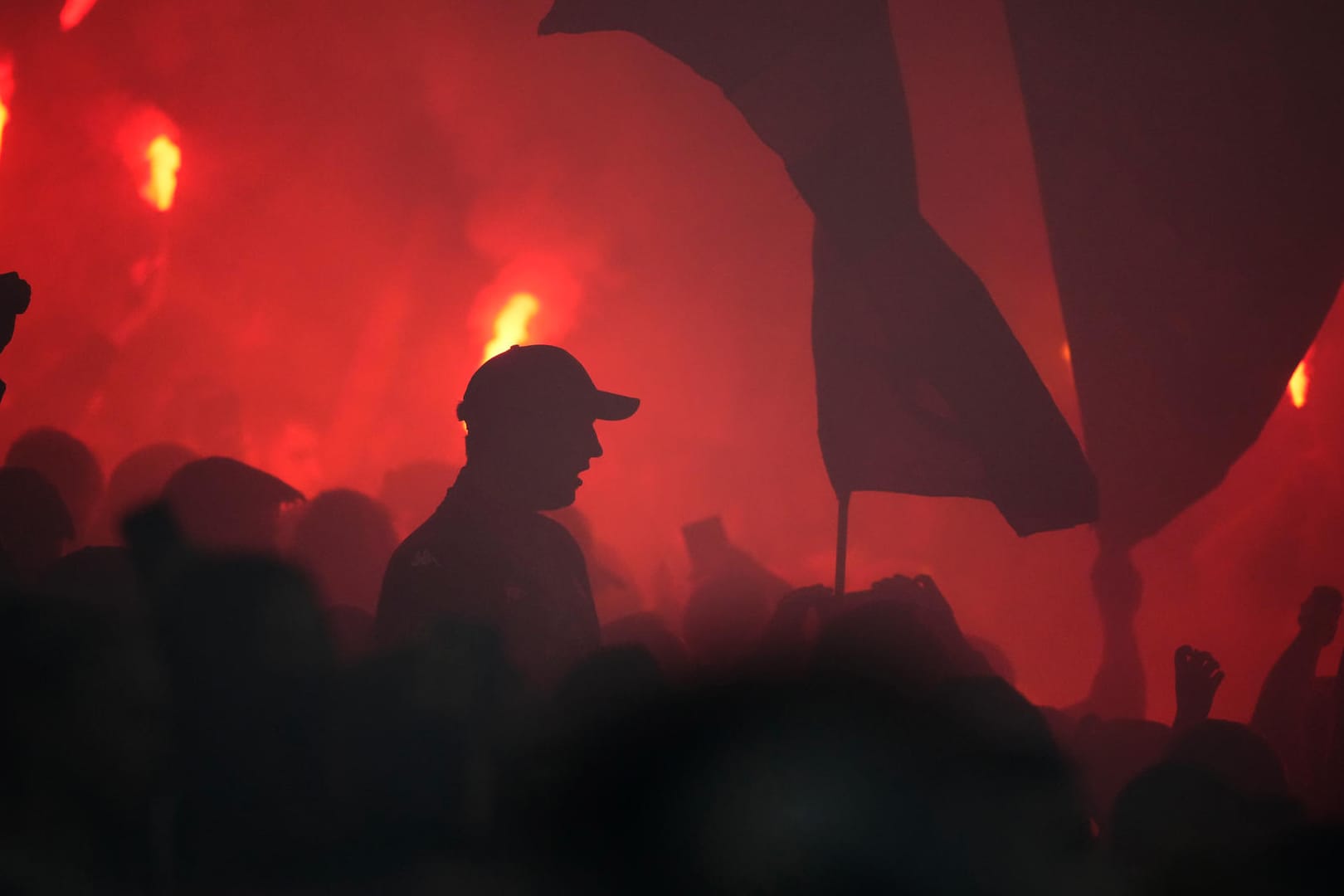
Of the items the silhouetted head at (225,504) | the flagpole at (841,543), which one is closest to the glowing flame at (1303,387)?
the flagpole at (841,543)

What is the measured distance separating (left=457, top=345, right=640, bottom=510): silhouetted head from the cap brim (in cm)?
5

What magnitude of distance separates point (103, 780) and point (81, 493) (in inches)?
92.2

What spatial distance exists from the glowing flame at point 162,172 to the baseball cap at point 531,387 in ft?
9.53

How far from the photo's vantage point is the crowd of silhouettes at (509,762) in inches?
65.4

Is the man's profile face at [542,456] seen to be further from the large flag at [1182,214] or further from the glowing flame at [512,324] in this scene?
the large flag at [1182,214]

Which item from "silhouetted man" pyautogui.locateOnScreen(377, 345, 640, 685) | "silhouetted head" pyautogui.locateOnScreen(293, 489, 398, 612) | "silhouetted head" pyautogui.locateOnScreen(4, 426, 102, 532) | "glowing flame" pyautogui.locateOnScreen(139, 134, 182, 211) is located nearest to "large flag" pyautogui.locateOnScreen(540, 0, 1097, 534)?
"silhouetted man" pyautogui.locateOnScreen(377, 345, 640, 685)

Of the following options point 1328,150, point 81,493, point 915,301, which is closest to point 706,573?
point 915,301

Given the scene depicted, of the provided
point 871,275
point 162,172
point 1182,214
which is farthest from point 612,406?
point 162,172

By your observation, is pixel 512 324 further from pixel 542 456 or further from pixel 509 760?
pixel 509 760

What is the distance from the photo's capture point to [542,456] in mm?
2592

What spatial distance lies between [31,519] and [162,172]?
2582 mm

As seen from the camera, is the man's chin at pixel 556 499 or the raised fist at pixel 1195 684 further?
the raised fist at pixel 1195 684

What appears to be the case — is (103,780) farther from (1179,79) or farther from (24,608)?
(1179,79)

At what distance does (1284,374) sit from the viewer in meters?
3.86
